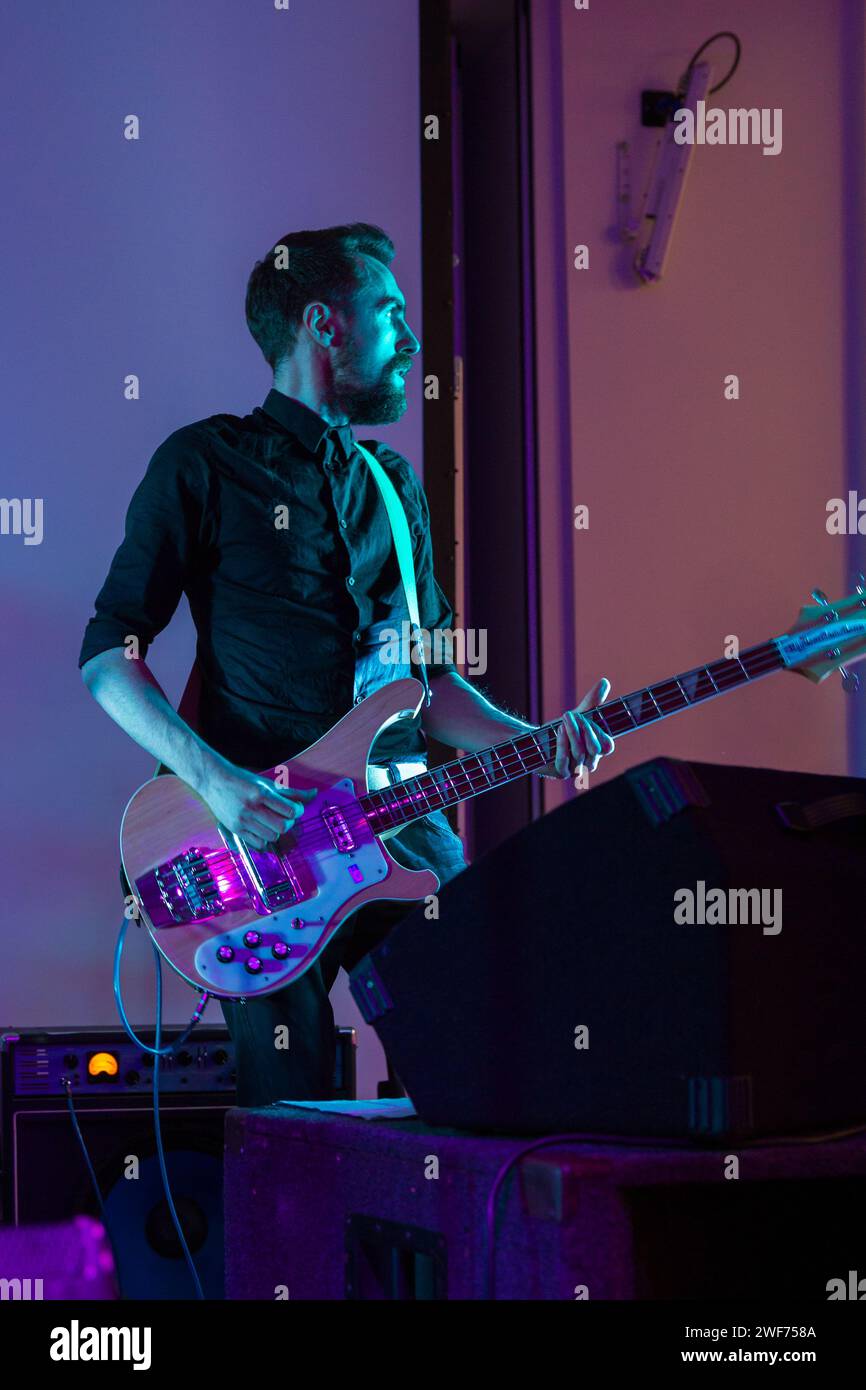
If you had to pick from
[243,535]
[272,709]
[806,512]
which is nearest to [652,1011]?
[272,709]

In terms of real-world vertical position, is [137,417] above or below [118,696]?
above

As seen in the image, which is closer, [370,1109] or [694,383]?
[370,1109]

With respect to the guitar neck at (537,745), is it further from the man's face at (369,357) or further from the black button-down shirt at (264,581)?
the man's face at (369,357)

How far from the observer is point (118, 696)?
2299 mm

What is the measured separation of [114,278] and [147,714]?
126 centimetres

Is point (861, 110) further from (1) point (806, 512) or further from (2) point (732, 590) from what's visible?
(2) point (732, 590)

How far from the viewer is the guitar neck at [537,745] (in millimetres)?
2176

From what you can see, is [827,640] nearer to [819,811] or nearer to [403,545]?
[403,545]

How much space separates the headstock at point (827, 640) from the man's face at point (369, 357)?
0.83 m

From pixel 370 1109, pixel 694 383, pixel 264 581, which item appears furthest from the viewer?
pixel 694 383

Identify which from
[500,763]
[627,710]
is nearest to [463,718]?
[500,763]

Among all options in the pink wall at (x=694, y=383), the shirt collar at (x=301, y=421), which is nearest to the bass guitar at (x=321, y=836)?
the shirt collar at (x=301, y=421)

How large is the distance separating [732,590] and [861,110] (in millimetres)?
1255

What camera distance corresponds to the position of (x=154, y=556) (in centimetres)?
238
